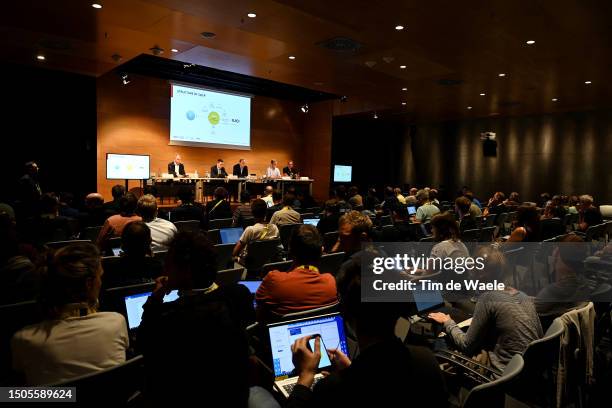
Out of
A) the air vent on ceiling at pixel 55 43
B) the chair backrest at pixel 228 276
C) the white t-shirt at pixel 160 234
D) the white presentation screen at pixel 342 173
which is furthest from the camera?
the white presentation screen at pixel 342 173

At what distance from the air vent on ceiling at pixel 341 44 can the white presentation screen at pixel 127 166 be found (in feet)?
21.7

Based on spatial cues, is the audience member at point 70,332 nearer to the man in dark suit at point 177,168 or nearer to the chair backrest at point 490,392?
the chair backrest at point 490,392

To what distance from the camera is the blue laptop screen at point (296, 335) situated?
1.82 meters

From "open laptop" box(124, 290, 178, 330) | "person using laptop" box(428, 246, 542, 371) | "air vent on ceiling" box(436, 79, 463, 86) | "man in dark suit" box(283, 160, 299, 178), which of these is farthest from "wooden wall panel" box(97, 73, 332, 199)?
"person using laptop" box(428, 246, 542, 371)

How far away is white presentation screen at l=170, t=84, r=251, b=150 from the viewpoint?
12094mm

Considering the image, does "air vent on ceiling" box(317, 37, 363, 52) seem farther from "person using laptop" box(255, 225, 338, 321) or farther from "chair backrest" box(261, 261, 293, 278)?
"person using laptop" box(255, 225, 338, 321)

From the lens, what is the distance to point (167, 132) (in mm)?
12320

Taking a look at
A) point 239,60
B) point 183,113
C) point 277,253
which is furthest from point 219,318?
point 183,113

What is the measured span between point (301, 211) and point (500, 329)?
6943mm

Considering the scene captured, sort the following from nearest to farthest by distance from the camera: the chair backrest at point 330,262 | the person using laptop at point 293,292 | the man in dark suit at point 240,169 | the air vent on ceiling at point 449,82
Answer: the person using laptop at point 293,292
the chair backrest at point 330,262
the air vent on ceiling at point 449,82
the man in dark suit at point 240,169

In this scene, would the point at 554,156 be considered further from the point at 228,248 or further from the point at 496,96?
the point at 228,248

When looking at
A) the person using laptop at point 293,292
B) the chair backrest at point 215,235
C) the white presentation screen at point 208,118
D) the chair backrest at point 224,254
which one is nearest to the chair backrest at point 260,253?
the chair backrest at point 224,254

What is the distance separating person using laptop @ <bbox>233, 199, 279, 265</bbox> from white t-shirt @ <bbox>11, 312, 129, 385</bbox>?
2602 mm

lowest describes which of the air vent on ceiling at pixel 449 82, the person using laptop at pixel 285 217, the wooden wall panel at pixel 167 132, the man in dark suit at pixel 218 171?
the person using laptop at pixel 285 217
